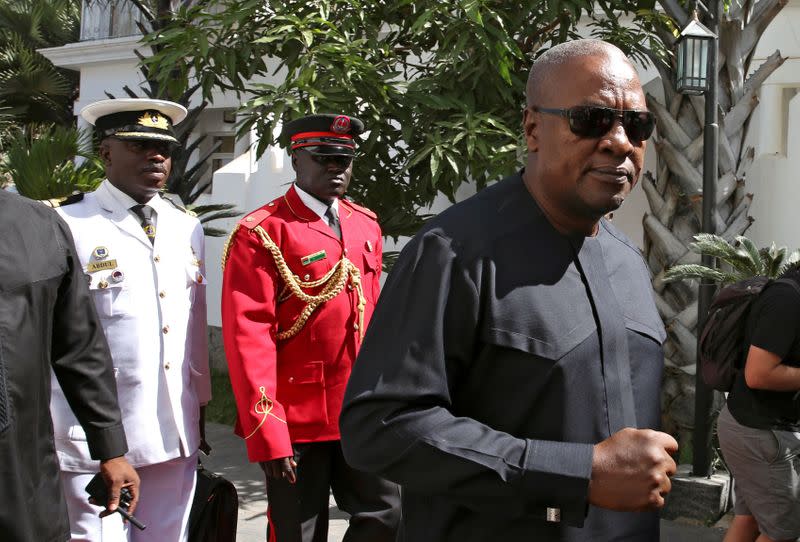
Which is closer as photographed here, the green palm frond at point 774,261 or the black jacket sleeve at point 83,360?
the black jacket sleeve at point 83,360

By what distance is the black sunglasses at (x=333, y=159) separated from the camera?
445cm

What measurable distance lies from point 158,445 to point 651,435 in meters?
2.56

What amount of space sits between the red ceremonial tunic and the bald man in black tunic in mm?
2083

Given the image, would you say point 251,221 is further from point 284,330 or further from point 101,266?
point 101,266

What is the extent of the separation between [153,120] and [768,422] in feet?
9.29

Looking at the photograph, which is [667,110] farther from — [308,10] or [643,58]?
[308,10]

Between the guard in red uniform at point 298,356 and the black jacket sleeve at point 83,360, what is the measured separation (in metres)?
0.88

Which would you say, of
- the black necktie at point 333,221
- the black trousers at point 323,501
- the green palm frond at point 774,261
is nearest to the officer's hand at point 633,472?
the black trousers at point 323,501

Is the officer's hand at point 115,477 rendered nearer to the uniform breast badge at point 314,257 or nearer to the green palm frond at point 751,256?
the uniform breast badge at point 314,257

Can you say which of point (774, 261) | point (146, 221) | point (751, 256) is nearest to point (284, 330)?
point (146, 221)

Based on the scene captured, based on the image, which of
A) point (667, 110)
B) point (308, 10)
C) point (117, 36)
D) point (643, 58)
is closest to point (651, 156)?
point (667, 110)

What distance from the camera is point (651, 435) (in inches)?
67.7

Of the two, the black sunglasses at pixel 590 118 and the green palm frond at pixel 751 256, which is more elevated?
the black sunglasses at pixel 590 118

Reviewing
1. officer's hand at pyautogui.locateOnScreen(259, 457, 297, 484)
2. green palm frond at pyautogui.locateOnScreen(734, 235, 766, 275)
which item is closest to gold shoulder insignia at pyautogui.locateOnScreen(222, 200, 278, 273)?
officer's hand at pyautogui.locateOnScreen(259, 457, 297, 484)
